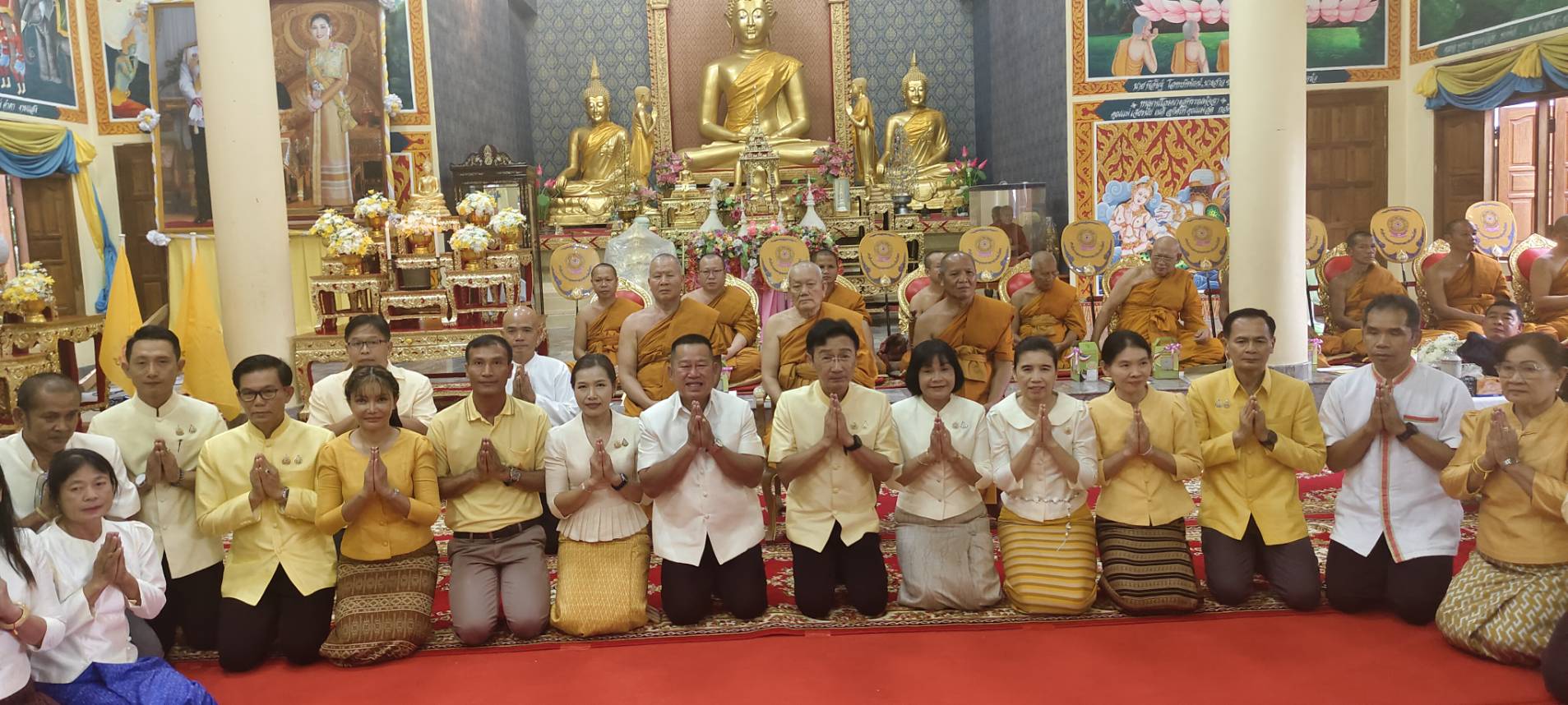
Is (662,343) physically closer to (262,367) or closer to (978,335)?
(978,335)

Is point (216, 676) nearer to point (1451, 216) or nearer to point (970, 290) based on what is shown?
point (970, 290)

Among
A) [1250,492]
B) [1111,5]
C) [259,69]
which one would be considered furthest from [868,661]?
[1111,5]

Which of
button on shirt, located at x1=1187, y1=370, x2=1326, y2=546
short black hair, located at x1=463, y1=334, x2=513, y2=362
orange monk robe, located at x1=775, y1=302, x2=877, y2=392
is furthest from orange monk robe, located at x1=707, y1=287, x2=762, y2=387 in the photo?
button on shirt, located at x1=1187, y1=370, x2=1326, y2=546

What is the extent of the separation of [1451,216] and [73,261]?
14.0 meters

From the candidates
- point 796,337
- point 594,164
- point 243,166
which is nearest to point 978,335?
point 796,337

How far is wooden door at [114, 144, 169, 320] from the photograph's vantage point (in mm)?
12484

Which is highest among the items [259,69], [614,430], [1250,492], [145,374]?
[259,69]

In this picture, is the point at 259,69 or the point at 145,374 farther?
the point at 259,69

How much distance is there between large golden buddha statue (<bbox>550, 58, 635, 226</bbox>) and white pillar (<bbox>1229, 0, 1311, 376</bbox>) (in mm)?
7547

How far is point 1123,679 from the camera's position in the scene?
3689mm

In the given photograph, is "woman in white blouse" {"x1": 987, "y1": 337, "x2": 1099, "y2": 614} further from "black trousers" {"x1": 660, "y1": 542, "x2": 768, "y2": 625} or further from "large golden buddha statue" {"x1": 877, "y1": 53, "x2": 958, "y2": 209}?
"large golden buddha statue" {"x1": 877, "y1": 53, "x2": 958, "y2": 209}

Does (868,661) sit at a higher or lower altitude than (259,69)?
lower

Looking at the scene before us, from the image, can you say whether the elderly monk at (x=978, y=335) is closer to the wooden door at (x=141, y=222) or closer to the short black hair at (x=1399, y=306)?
the short black hair at (x=1399, y=306)

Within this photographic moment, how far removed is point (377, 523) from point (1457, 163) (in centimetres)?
1212
